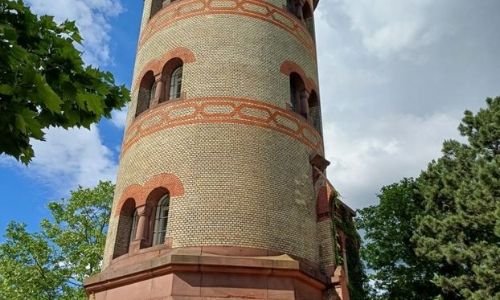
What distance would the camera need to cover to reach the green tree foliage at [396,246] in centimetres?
1872

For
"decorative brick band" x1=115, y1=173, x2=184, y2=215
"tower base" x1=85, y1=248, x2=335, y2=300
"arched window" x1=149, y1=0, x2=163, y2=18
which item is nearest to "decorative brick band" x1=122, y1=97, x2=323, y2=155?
"decorative brick band" x1=115, y1=173, x2=184, y2=215

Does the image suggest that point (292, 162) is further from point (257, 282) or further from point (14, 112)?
point (14, 112)

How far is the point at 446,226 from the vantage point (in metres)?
16.5

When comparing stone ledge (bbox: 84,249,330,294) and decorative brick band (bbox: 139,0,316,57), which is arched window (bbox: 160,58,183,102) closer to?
decorative brick band (bbox: 139,0,316,57)

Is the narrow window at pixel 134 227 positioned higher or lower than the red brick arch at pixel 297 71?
lower

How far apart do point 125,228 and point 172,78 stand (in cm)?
414

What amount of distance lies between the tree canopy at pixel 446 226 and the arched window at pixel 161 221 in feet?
29.7

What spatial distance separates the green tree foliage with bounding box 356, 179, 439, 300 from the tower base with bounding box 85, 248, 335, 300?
1020 centimetres

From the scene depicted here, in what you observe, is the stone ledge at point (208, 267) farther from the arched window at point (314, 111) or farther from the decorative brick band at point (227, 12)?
the decorative brick band at point (227, 12)

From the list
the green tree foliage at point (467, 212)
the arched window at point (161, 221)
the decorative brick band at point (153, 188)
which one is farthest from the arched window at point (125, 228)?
the green tree foliage at point (467, 212)

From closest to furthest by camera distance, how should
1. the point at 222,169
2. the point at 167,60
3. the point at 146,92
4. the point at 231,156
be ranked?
the point at 222,169 → the point at 231,156 → the point at 167,60 → the point at 146,92

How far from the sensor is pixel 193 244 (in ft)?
32.6

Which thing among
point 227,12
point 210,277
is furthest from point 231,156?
point 227,12

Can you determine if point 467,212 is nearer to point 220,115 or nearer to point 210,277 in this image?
point 220,115
